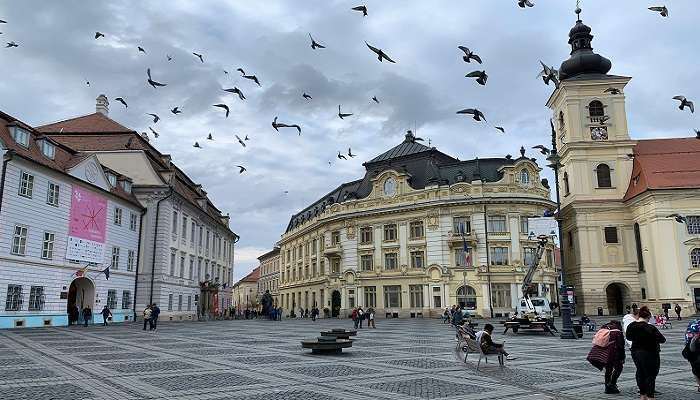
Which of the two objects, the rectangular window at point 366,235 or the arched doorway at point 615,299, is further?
the rectangular window at point 366,235

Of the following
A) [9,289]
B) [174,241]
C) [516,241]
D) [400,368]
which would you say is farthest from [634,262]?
[9,289]

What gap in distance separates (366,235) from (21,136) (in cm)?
3853

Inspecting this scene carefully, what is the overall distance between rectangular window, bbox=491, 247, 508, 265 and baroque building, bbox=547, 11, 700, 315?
8455mm

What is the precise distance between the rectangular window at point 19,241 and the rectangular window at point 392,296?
3747 cm


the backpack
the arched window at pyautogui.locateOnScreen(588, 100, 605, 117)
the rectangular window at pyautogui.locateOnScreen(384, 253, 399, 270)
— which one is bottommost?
the backpack

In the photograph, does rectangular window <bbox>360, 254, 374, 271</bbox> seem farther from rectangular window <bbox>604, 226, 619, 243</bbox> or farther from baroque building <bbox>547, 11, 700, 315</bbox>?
rectangular window <bbox>604, 226, 619, 243</bbox>

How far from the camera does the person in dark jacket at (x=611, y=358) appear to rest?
10.6 m

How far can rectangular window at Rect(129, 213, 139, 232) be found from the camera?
41281 millimetres

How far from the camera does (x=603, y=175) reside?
190 feet

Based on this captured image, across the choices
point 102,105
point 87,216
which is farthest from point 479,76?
point 102,105

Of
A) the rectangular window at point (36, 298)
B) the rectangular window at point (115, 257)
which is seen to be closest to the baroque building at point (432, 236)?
the rectangular window at point (115, 257)

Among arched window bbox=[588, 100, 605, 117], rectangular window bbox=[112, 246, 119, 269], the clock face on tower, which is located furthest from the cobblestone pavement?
arched window bbox=[588, 100, 605, 117]

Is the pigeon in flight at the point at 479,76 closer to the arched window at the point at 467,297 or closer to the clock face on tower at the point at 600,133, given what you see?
the arched window at the point at 467,297

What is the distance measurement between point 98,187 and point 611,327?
1308 inches
